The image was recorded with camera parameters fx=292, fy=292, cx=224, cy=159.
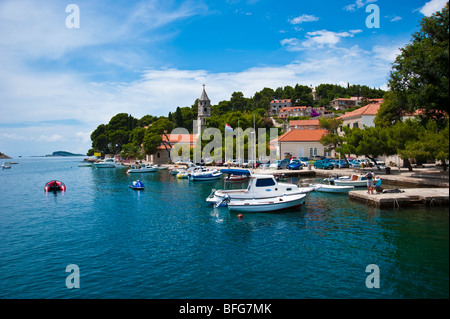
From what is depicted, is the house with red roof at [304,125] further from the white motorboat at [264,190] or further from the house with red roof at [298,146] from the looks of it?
the white motorboat at [264,190]

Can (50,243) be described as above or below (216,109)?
below

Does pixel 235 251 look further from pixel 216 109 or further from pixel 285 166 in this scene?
pixel 216 109

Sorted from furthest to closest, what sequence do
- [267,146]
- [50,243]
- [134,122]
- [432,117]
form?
[134,122]
[267,146]
[432,117]
[50,243]

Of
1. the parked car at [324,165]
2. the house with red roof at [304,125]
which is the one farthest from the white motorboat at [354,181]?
the house with red roof at [304,125]

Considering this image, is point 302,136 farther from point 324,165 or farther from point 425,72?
point 425,72

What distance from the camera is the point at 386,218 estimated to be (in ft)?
69.6

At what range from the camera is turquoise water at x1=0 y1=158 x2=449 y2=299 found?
11.7 metres

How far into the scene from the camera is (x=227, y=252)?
16297mm

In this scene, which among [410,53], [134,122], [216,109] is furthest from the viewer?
[134,122]

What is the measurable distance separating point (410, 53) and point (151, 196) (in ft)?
117

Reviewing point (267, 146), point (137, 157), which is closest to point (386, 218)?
point (267, 146)

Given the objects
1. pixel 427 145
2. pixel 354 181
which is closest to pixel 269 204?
pixel 354 181

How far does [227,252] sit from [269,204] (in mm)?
9628

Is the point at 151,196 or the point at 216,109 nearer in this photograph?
the point at 151,196
